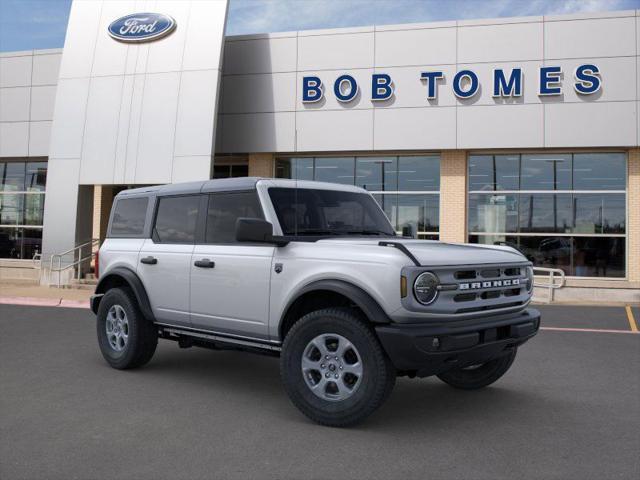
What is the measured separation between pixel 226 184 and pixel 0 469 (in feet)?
10.6

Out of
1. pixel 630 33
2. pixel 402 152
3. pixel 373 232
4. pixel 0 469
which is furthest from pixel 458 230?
pixel 0 469

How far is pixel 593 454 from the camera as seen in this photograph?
4402 millimetres

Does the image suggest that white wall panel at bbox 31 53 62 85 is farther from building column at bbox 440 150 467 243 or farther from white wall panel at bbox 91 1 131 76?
building column at bbox 440 150 467 243

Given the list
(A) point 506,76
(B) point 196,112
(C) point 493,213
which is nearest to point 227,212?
(B) point 196,112

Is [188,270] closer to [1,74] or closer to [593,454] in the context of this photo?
[593,454]

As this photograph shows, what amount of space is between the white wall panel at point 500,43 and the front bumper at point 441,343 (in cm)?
1568

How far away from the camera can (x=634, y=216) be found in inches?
736

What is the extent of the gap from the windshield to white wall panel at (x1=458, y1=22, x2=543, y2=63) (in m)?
14.1

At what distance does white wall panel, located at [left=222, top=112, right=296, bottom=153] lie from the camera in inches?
807

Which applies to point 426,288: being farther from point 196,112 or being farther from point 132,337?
point 196,112

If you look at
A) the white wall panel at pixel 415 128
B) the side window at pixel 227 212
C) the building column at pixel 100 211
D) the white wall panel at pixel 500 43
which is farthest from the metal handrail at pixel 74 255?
the side window at pixel 227 212

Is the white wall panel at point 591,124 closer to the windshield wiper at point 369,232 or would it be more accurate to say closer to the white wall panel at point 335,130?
the white wall panel at point 335,130

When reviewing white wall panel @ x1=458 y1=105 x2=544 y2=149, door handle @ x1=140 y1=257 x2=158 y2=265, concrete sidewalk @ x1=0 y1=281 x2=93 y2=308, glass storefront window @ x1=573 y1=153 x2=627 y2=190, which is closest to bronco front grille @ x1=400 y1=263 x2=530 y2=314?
door handle @ x1=140 y1=257 x2=158 y2=265

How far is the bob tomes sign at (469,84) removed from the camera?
1841cm
